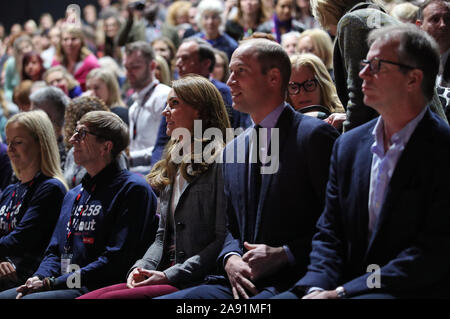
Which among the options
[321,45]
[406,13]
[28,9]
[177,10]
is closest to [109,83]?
[321,45]

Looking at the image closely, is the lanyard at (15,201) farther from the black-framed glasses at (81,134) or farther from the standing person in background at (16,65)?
the standing person in background at (16,65)

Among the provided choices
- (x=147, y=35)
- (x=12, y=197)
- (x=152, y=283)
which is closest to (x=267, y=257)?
(x=152, y=283)

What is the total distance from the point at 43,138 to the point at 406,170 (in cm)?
248

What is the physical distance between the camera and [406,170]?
7.41 ft

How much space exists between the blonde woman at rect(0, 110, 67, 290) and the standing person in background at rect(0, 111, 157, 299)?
0.23 meters

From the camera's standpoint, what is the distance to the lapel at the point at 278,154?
264 cm

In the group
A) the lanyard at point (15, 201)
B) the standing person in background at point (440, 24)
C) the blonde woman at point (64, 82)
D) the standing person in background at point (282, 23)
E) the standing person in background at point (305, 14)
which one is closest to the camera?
the standing person in background at point (440, 24)

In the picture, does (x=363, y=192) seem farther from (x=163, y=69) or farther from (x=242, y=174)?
(x=163, y=69)

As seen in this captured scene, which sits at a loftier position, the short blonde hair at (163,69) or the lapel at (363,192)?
the short blonde hair at (163,69)

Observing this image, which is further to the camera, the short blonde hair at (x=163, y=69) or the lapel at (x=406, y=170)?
the short blonde hair at (x=163, y=69)

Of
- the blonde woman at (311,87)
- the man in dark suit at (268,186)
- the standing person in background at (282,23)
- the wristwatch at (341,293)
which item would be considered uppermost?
the standing person in background at (282,23)

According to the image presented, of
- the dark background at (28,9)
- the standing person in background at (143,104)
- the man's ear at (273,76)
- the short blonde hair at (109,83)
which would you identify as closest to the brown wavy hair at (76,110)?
the standing person in background at (143,104)

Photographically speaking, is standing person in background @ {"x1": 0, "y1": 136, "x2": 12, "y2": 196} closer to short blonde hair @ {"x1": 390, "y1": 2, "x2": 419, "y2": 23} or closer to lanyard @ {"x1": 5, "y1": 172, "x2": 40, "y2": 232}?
lanyard @ {"x1": 5, "y1": 172, "x2": 40, "y2": 232}

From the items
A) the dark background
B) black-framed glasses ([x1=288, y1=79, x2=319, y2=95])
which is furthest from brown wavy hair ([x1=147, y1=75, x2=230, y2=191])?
the dark background
